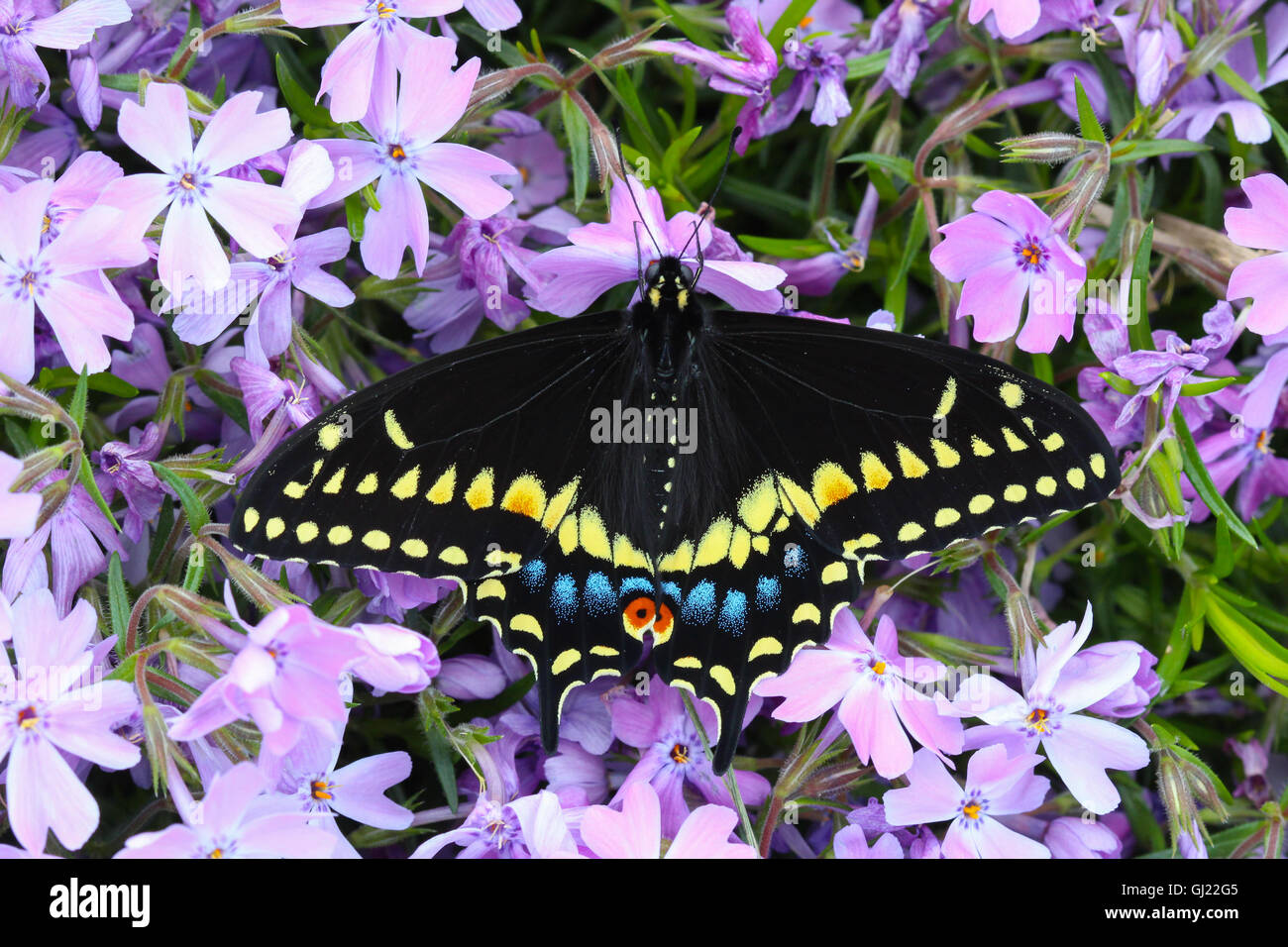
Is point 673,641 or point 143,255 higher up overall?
point 143,255

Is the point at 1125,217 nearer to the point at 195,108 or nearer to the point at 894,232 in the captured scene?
the point at 894,232

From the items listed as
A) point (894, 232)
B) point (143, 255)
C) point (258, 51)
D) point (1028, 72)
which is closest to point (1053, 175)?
point (1028, 72)

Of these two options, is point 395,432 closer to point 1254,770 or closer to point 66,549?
point 66,549

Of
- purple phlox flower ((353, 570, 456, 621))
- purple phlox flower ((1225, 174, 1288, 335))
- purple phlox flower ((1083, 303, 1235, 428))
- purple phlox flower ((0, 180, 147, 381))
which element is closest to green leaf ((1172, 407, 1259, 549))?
purple phlox flower ((1083, 303, 1235, 428))

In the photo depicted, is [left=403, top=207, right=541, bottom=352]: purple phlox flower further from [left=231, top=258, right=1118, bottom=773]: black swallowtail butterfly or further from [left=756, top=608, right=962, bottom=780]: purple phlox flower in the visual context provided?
[left=756, top=608, right=962, bottom=780]: purple phlox flower

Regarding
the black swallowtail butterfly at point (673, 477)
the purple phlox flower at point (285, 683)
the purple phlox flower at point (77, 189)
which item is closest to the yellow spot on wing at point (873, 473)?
the black swallowtail butterfly at point (673, 477)

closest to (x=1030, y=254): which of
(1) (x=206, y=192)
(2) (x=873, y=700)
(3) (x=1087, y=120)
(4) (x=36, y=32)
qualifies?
(3) (x=1087, y=120)
